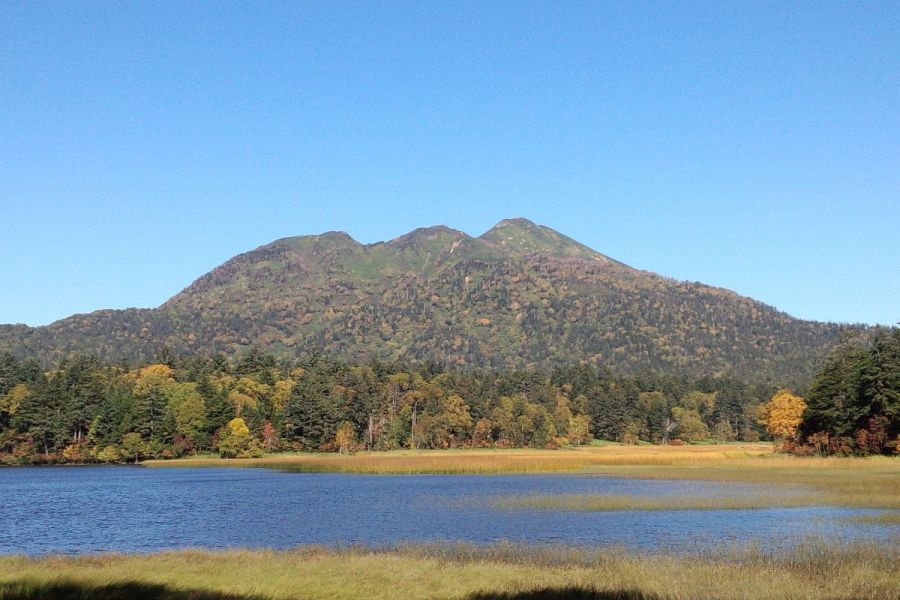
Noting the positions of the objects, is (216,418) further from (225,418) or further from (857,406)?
(857,406)

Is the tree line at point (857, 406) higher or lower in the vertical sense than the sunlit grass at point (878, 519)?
higher

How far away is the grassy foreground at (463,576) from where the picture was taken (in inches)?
976

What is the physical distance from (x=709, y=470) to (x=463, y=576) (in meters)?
74.8

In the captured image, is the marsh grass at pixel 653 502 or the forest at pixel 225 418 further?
the forest at pixel 225 418

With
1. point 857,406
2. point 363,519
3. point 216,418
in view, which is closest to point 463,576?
point 363,519

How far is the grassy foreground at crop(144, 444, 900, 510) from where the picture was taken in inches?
2297

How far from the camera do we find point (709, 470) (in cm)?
9562

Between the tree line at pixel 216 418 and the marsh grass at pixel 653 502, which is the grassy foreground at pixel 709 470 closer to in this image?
the marsh grass at pixel 653 502

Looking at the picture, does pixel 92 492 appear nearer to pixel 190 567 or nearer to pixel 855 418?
pixel 190 567

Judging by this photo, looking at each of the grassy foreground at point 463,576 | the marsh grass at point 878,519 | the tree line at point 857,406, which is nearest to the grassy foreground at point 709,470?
the tree line at point 857,406

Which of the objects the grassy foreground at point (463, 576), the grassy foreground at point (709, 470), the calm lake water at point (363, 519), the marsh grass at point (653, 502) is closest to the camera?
the grassy foreground at point (463, 576)

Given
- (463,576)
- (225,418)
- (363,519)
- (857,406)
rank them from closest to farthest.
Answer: (463,576) < (363,519) < (857,406) < (225,418)

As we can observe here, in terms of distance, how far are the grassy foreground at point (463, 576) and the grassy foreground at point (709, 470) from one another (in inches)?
1011

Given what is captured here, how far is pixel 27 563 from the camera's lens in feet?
101
